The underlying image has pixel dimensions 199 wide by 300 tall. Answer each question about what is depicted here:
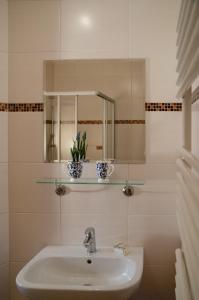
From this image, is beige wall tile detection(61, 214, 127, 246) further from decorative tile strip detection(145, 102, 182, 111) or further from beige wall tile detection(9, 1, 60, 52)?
beige wall tile detection(9, 1, 60, 52)

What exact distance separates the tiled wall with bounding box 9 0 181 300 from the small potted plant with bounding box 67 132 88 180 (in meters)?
0.08

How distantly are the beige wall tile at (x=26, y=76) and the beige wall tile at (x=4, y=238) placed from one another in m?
0.68

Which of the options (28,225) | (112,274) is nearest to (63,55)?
(28,225)

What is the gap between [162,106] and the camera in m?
1.77

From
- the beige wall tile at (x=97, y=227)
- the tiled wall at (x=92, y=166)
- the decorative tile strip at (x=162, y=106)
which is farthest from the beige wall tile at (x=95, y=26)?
the beige wall tile at (x=97, y=227)

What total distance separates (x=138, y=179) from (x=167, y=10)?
938 mm

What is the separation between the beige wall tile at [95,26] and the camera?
179cm

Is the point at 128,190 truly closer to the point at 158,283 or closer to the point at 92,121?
the point at 92,121

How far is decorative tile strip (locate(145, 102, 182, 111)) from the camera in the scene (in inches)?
69.3

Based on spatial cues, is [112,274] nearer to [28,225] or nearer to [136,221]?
[136,221]

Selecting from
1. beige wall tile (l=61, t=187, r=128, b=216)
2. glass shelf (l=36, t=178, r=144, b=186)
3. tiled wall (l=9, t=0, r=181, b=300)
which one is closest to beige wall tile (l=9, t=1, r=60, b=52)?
tiled wall (l=9, t=0, r=181, b=300)

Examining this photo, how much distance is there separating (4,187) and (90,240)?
1.91 feet

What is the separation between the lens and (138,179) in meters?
1.79

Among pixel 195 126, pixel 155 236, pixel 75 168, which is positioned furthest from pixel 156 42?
pixel 155 236
